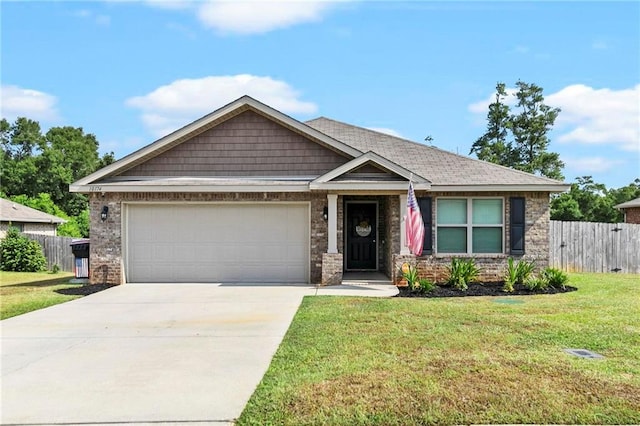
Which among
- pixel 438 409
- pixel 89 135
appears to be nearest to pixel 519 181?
pixel 438 409

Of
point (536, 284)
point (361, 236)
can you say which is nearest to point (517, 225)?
point (536, 284)

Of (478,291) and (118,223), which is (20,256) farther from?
(478,291)

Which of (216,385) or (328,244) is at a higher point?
(328,244)

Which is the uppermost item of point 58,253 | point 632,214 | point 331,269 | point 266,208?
point 266,208

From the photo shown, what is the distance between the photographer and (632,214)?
28344 millimetres

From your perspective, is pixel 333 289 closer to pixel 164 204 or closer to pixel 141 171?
pixel 164 204

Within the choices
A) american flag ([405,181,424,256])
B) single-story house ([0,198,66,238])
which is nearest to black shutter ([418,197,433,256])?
american flag ([405,181,424,256])

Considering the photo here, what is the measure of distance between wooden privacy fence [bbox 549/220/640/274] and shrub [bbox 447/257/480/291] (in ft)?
21.1

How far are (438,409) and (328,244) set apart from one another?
885 cm

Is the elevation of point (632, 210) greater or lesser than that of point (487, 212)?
greater

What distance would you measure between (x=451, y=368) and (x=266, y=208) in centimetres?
884

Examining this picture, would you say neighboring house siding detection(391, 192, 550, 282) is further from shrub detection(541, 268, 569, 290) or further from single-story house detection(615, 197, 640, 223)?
single-story house detection(615, 197, 640, 223)

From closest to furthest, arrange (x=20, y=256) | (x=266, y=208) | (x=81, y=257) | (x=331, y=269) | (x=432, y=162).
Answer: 1. (x=331, y=269)
2. (x=266, y=208)
3. (x=81, y=257)
4. (x=432, y=162)
5. (x=20, y=256)

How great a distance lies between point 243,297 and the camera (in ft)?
37.1
